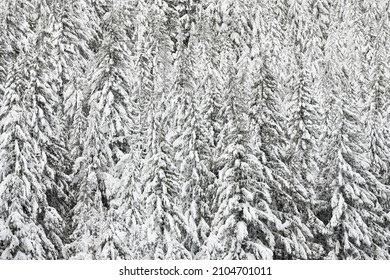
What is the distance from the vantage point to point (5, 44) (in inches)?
1113

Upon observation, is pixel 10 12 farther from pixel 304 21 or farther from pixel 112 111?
pixel 304 21

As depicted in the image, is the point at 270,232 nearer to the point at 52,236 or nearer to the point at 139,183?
the point at 139,183

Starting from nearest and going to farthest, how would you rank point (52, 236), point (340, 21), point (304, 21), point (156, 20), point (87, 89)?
point (52, 236)
point (87, 89)
point (156, 20)
point (304, 21)
point (340, 21)

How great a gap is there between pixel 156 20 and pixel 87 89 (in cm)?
1248

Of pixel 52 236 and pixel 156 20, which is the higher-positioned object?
pixel 156 20

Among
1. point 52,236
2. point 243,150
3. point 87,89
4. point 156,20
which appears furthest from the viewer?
point 156,20

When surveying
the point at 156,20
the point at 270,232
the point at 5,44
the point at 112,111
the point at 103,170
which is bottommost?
the point at 270,232

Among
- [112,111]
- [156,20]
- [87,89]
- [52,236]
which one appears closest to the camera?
[52,236]

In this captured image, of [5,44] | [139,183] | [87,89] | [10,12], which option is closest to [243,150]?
[139,183]

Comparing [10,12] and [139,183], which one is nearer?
[139,183]

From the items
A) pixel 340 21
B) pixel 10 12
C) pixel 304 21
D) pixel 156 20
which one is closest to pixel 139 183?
pixel 10 12

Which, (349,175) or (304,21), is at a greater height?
(304,21)

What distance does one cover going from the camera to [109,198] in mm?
24203

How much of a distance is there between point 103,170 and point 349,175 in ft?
42.4
